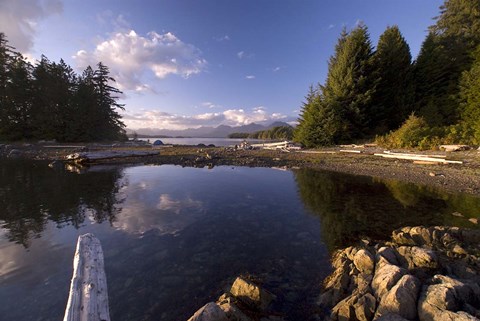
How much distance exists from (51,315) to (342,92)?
35.4 metres

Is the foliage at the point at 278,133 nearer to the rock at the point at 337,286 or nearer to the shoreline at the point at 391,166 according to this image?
the shoreline at the point at 391,166

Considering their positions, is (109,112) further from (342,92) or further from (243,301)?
(243,301)

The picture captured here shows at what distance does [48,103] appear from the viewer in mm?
43812

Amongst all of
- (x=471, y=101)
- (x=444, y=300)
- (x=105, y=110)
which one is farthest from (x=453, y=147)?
(x=105, y=110)

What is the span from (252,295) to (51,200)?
12.8 meters

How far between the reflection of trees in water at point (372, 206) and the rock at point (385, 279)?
2.59 metres

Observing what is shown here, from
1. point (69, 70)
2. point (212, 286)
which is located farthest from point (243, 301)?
point (69, 70)

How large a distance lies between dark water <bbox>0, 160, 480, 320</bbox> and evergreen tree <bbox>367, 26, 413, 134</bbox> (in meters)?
22.4

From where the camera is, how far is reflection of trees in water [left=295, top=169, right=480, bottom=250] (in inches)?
308

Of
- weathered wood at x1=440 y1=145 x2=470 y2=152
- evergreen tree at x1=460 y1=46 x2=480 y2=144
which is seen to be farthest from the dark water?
evergreen tree at x1=460 y1=46 x2=480 y2=144

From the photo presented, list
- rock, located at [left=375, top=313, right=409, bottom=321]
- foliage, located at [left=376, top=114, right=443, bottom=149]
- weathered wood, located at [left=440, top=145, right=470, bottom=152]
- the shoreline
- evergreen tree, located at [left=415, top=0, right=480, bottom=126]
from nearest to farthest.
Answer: rock, located at [left=375, top=313, right=409, bottom=321] < the shoreline < weathered wood, located at [left=440, top=145, right=470, bottom=152] < foliage, located at [left=376, top=114, right=443, bottom=149] < evergreen tree, located at [left=415, top=0, right=480, bottom=126]

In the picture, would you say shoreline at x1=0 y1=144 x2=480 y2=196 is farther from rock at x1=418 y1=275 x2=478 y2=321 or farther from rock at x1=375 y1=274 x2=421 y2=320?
rock at x1=375 y1=274 x2=421 y2=320

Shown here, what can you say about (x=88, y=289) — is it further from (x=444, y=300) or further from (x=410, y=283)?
(x=444, y=300)

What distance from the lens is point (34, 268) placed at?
18.5 ft
